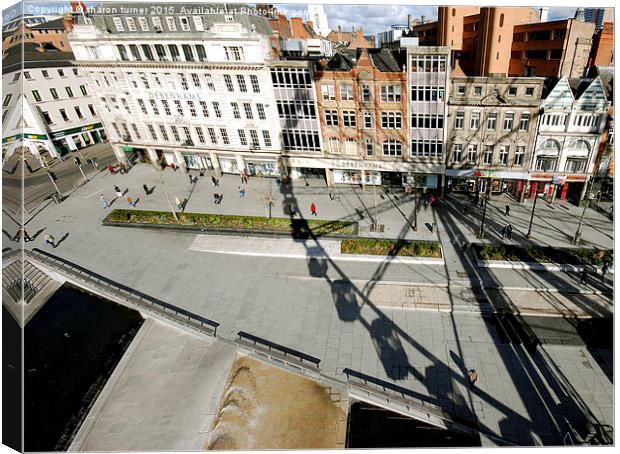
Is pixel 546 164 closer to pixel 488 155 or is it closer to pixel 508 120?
pixel 488 155

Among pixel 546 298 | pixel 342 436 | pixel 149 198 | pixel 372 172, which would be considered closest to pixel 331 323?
pixel 342 436

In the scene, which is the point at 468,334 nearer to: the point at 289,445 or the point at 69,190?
the point at 289,445

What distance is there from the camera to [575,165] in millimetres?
38125

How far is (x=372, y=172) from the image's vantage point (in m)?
45.3

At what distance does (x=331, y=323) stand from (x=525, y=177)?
2849cm

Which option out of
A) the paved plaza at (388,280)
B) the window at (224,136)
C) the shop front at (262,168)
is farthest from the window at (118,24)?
the shop front at (262,168)

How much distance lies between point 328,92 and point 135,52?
1013 inches

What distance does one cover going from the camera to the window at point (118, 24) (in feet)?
146

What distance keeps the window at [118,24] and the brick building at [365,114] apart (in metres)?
26.1

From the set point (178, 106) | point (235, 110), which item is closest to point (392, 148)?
point (235, 110)

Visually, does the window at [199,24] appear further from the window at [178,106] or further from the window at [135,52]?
the window at [178,106]

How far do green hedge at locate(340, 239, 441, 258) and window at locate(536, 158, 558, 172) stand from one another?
631 inches

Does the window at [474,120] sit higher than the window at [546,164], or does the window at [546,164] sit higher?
the window at [474,120]

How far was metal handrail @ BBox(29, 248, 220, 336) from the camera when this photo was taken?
93.4 feet
